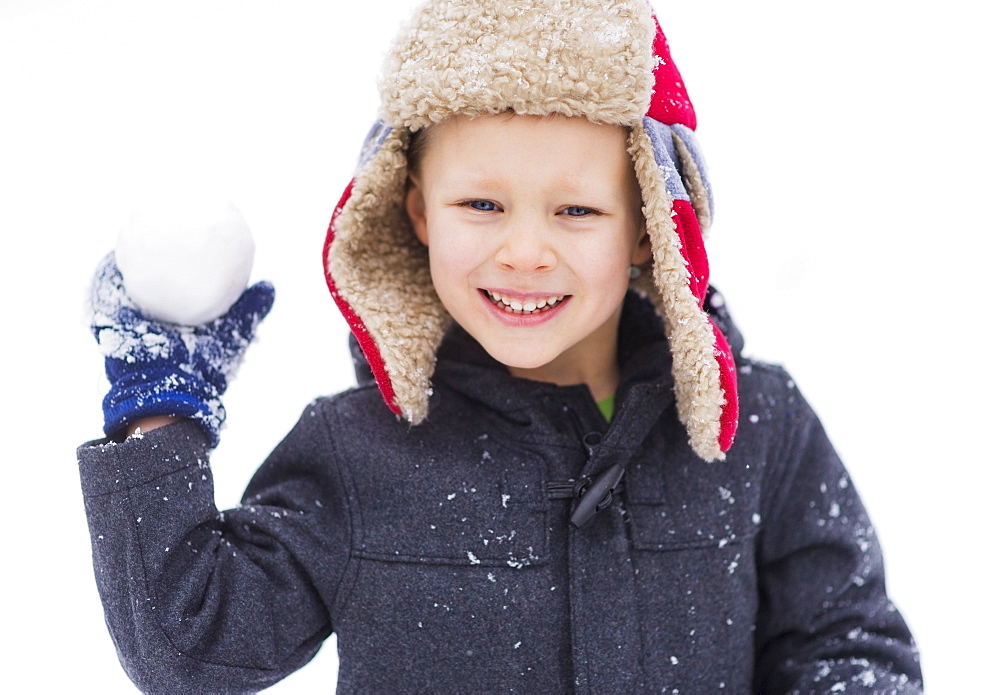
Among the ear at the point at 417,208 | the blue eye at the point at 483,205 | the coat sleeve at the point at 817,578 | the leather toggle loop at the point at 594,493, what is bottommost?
the coat sleeve at the point at 817,578

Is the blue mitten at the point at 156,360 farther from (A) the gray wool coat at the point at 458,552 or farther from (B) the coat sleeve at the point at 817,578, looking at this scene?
(B) the coat sleeve at the point at 817,578

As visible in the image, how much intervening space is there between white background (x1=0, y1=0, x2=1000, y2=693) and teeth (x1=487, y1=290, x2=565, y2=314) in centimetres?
59

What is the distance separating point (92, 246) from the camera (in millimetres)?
2021

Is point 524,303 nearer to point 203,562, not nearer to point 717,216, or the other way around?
point 203,562

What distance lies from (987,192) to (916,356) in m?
0.47

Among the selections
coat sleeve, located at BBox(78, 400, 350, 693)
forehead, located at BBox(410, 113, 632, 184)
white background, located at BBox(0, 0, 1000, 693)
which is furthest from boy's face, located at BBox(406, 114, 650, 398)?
white background, located at BBox(0, 0, 1000, 693)

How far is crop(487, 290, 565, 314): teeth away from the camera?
118 centimetres

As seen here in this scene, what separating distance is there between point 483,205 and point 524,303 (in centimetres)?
12

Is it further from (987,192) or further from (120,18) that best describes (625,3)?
(987,192)

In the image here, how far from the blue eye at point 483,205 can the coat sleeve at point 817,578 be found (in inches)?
20.1

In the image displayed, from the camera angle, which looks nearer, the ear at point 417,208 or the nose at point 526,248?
the nose at point 526,248

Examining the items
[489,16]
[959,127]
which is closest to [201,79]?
[489,16]

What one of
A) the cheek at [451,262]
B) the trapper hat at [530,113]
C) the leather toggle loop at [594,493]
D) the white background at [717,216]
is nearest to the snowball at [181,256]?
the trapper hat at [530,113]

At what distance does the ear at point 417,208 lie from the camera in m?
1.28
